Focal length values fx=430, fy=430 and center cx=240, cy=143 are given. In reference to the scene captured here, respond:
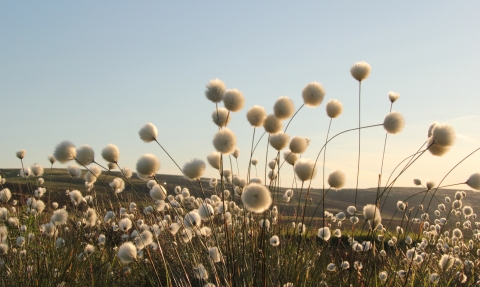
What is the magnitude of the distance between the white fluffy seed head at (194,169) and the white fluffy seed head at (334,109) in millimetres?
1311

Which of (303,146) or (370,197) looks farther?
(370,197)

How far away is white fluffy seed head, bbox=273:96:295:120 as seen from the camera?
3.21m

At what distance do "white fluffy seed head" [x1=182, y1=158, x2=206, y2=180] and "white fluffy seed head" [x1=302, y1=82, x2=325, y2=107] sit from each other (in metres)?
1.05

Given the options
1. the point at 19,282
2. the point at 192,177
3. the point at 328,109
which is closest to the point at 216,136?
the point at 192,177

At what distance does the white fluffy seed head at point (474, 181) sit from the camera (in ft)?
10.7

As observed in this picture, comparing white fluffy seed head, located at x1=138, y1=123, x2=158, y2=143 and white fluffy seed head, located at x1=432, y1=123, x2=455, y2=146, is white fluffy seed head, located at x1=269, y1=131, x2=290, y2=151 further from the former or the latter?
white fluffy seed head, located at x1=432, y1=123, x2=455, y2=146

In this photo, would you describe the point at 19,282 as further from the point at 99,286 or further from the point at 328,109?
the point at 328,109

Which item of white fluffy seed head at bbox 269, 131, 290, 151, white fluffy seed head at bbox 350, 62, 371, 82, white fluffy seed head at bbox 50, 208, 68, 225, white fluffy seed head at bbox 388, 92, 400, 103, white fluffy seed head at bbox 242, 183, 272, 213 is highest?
white fluffy seed head at bbox 350, 62, 371, 82

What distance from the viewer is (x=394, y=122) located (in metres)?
3.31

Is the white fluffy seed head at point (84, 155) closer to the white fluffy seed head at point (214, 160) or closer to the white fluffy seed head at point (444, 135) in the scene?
the white fluffy seed head at point (214, 160)

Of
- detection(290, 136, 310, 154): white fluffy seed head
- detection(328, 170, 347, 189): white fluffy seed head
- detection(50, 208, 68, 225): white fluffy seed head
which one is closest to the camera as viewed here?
detection(328, 170, 347, 189): white fluffy seed head

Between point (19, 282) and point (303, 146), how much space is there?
2.85 m

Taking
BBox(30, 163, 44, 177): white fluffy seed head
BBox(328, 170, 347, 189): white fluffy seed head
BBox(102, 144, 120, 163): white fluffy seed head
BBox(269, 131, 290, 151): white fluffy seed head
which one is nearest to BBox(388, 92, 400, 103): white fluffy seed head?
BBox(328, 170, 347, 189): white fluffy seed head

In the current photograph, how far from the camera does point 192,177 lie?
9.11 ft
